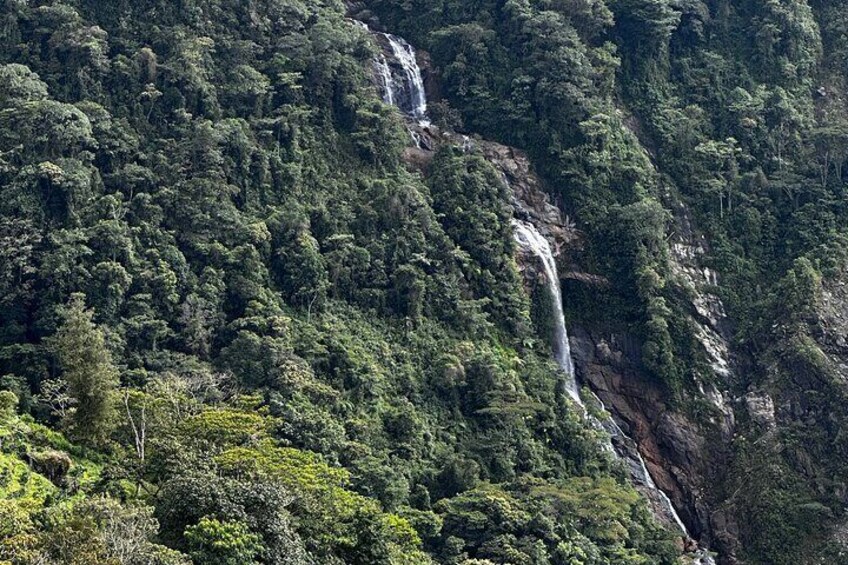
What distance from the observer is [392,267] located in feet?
141

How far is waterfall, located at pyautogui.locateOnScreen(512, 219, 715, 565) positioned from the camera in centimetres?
4331

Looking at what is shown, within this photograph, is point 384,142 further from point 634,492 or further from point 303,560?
point 303,560

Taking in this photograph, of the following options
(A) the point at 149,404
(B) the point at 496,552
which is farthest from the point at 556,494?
(A) the point at 149,404

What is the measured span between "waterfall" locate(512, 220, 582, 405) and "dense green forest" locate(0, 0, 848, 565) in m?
0.88

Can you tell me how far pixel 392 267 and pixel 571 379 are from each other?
7.51 metres

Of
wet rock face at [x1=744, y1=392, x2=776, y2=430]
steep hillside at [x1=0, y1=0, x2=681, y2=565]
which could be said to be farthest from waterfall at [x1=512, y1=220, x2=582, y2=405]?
wet rock face at [x1=744, y1=392, x2=776, y2=430]

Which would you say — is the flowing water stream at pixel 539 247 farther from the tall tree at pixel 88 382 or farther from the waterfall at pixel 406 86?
the tall tree at pixel 88 382

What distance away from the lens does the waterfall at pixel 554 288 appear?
45.2 meters

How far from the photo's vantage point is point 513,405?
4034 centimetres

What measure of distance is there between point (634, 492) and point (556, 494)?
11.4 feet

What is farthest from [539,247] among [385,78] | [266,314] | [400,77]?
[266,314]

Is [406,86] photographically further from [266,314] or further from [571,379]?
[266,314]

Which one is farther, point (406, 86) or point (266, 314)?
point (406, 86)

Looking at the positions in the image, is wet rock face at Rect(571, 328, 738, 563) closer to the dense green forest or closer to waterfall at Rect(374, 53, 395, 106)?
the dense green forest
